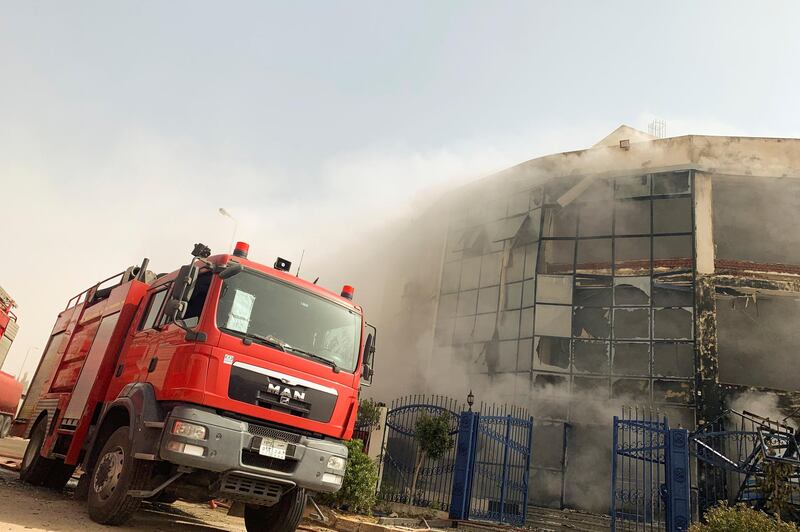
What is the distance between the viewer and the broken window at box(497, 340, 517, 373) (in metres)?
15.8

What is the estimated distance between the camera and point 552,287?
15930 millimetres

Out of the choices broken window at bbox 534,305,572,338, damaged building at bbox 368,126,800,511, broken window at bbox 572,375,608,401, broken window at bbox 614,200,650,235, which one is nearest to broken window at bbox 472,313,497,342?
damaged building at bbox 368,126,800,511

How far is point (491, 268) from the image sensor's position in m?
17.7

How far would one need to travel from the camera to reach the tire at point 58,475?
751cm

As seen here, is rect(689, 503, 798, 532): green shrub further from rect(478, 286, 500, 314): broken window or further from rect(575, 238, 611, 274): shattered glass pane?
rect(478, 286, 500, 314): broken window

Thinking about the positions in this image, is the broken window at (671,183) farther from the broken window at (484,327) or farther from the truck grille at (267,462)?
the truck grille at (267,462)

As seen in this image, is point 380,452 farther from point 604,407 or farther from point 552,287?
point 552,287

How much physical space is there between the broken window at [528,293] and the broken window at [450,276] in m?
2.87

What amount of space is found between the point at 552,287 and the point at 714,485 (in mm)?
6274

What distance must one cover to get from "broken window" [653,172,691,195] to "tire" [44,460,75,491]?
1536 centimetres

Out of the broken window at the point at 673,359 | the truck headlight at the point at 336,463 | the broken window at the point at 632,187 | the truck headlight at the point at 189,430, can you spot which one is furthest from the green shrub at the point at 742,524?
the broken window at the point at 632,187

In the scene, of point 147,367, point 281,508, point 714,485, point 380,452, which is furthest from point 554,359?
point 147,367

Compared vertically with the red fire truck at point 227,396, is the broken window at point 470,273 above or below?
above

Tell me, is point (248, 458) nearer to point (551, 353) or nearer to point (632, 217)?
point (551, 353)
